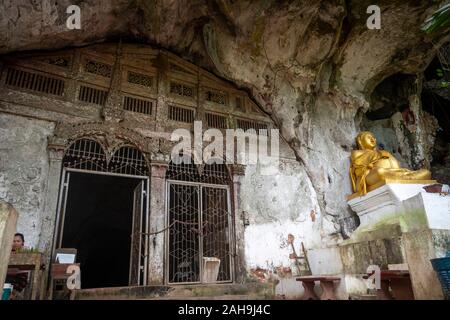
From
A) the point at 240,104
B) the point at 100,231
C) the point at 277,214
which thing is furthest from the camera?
the point at 100,231

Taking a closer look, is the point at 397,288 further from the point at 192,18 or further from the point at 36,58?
the point at 36,58

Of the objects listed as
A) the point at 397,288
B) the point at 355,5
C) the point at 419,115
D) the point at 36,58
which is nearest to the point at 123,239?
the point at 36,58

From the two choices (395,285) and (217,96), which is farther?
(217,96)

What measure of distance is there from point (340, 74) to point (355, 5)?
1.76 metres

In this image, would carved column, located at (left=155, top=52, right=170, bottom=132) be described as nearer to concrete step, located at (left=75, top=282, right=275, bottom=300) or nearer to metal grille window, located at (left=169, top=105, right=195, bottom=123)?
metal grille window, located at (left=169, top=105, right=195, bottom=123)

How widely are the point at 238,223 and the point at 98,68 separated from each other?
468cm

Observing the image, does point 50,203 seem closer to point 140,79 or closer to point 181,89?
point 140,79

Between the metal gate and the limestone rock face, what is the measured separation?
8.06 feet

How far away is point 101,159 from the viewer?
6457mm

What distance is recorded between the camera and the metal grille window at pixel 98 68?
7125 millimetres

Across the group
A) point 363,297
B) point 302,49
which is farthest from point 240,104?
point 363,297

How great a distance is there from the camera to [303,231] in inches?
298

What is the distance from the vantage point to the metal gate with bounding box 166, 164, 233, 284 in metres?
6.75

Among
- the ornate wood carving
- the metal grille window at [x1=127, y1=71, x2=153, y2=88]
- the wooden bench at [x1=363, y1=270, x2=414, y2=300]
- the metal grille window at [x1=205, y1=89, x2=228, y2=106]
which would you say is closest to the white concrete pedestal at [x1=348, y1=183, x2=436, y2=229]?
the wooden bench at [x1=363, y1=270, x2=414, y2=300]
